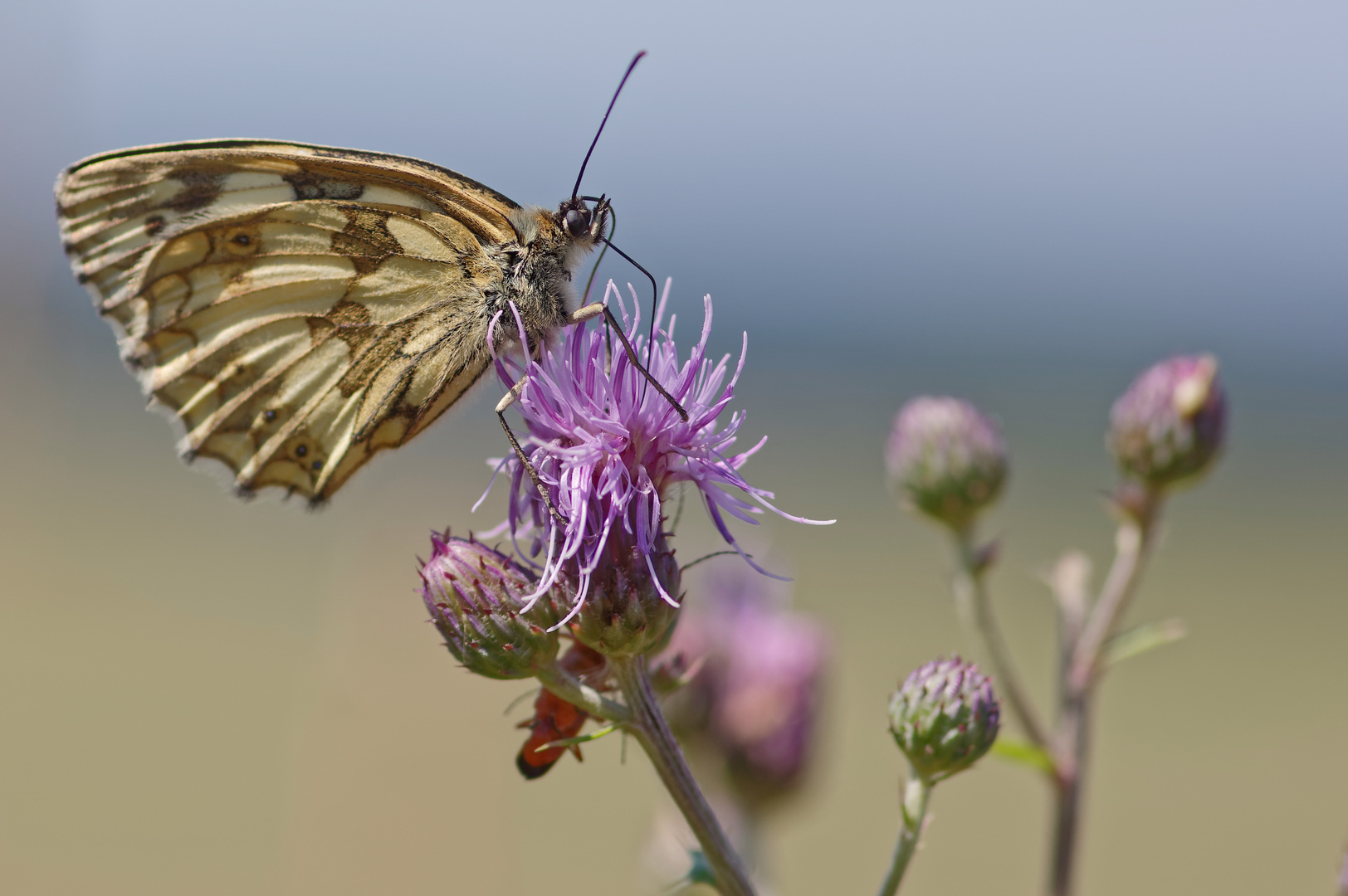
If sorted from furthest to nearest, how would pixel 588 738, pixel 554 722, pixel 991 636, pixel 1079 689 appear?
pixel 991 636 → pixel 1079 689 → pixel 554 722 → pixel 588 738

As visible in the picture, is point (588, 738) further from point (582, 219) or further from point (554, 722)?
point (582, 219)

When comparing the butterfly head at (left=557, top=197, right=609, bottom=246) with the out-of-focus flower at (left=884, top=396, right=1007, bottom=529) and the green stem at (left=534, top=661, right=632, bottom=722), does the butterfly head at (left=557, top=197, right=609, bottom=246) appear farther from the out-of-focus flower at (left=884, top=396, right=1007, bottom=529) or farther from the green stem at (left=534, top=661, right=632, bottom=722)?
the out-of-focus flower at (left=884, top=396, right=1007, bottom=529)

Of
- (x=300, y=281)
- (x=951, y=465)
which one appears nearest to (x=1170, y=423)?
(x=951, y=465)

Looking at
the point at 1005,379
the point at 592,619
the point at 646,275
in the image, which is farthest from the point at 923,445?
the point at 1005,379

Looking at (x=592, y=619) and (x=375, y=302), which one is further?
(x=375, y=302)

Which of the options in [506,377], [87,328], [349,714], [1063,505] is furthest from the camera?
[87,328]

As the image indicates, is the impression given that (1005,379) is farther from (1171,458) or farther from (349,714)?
(1171,458)

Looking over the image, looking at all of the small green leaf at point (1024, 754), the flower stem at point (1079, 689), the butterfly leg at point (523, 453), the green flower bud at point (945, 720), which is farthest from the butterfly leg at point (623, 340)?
the flower stem at point (1079, 689)
